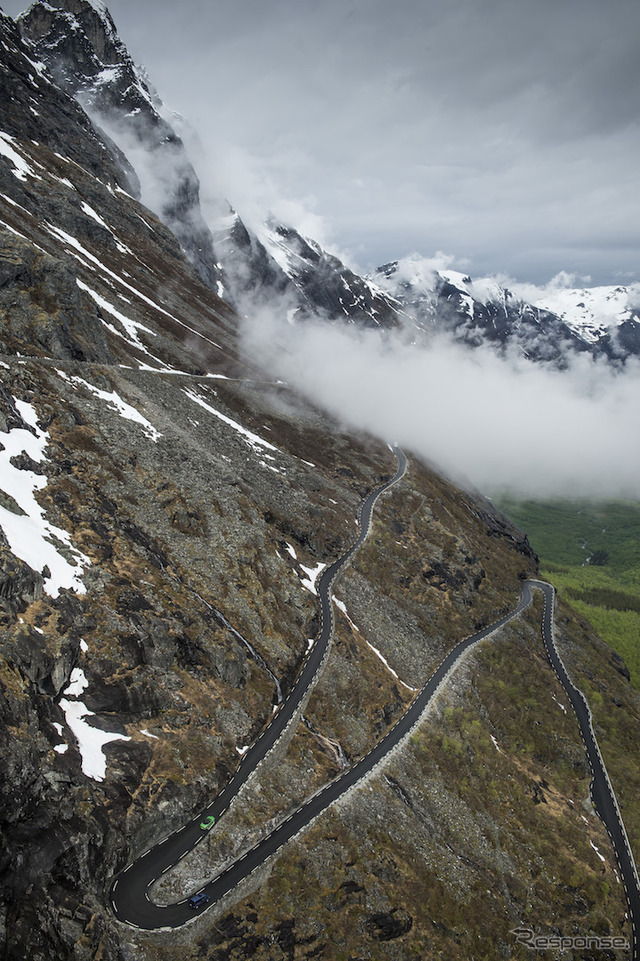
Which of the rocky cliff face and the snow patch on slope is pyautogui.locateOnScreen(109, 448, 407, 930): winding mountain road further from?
the snow patch on slope

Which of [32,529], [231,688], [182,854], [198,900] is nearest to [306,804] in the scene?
[182,854]

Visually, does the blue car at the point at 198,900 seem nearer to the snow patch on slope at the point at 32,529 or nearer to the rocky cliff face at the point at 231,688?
the rocky cliff face at the point at 231,688

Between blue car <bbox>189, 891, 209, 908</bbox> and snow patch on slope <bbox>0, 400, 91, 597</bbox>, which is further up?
snow patch on slope <bbox>0, 400, 91, 597</bbox>

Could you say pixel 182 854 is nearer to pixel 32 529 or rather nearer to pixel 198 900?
pixel 198 900

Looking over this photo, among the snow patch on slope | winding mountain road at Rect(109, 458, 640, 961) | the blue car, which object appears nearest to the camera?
winding mountain road at Rect(109, 458, 640, 961)

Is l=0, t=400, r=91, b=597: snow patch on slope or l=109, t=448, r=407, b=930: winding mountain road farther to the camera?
l=0, t=400, r=91, b=597: snow patch on slope

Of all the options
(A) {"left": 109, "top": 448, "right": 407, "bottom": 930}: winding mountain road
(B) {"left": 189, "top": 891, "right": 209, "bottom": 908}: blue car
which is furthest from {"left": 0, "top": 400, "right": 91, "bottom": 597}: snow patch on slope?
(B) {"left": 189, "top": 891, "right": 209, "bottom": 908}: blue car
